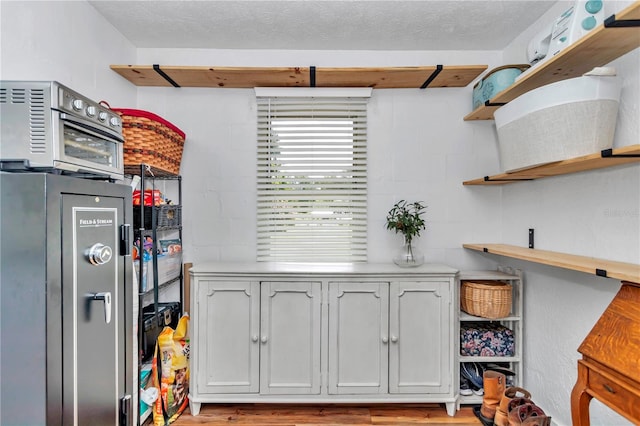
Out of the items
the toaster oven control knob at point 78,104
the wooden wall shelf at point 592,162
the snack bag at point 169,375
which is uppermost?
the toaster oven control knob at point 78,104

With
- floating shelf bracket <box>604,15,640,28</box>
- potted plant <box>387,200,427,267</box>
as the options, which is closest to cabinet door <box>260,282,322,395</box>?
potted plant <box>387,200,427,267</box>

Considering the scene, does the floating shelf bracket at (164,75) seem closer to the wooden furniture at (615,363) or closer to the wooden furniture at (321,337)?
the wooden furniture at (321,337)

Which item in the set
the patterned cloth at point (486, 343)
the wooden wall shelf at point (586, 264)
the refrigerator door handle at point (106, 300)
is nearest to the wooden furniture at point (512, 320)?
the patterned cloth at point (486, 343)

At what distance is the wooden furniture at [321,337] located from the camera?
1.97 meters

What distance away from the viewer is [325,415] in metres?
2.00

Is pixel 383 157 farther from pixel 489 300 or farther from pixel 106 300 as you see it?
pixel 106 300

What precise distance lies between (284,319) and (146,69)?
185 centimetres

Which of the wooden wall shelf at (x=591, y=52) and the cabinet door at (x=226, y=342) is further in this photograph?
the cabinet door at (x=226, y=342)

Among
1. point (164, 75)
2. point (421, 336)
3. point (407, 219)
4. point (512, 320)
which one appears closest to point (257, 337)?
point (421, 336)

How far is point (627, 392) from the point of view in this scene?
105 centimetres

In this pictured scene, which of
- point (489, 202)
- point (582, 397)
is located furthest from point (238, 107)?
point (582, 397)

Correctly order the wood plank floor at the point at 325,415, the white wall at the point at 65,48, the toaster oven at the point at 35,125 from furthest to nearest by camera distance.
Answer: the wood plank floor at the point at 325,415 < the white wall at the point at 65,48 < the toaster oven at the point at 35,125

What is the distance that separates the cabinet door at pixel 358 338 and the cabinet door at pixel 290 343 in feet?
0.38

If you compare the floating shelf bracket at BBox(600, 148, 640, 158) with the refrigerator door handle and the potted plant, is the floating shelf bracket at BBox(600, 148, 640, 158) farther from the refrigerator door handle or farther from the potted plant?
the refrigerator door handle
